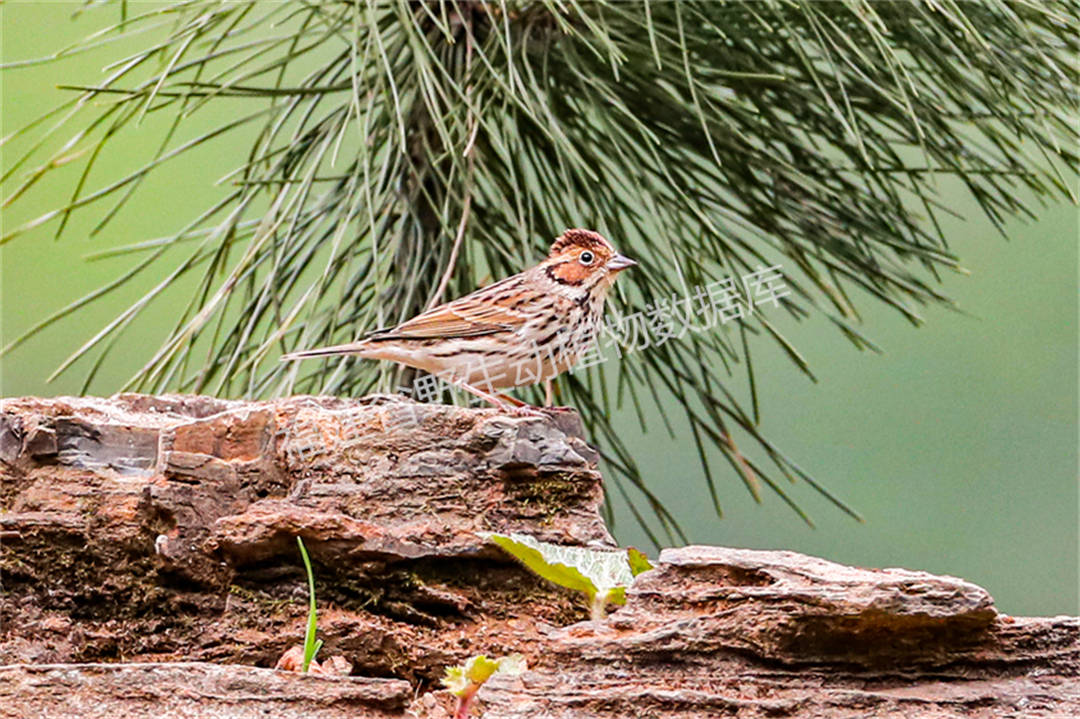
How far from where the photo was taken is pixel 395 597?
1.01 m

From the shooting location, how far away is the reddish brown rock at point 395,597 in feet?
2.83

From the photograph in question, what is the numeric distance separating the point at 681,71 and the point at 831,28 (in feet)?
0.64

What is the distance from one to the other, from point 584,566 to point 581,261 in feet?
1.83

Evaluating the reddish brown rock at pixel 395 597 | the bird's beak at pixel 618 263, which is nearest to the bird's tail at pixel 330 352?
the reddish brown rock at pixel 395 597

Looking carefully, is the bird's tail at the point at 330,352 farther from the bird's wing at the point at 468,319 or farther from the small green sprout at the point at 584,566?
the small green sprout at the point at 584,566

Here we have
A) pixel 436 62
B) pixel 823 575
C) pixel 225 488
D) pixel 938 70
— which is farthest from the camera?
pixel 938 70

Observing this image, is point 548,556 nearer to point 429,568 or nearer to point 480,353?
point 429,568

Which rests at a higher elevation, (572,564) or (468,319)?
(468,319)

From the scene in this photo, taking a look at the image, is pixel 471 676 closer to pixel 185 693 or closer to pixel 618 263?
pixel 185 693

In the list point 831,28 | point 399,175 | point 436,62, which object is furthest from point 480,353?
point 831,28

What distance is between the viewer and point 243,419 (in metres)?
1.08

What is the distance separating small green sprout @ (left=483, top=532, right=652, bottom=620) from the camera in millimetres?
965

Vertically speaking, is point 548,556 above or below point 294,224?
below

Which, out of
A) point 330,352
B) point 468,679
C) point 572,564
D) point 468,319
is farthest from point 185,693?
point 468,319
